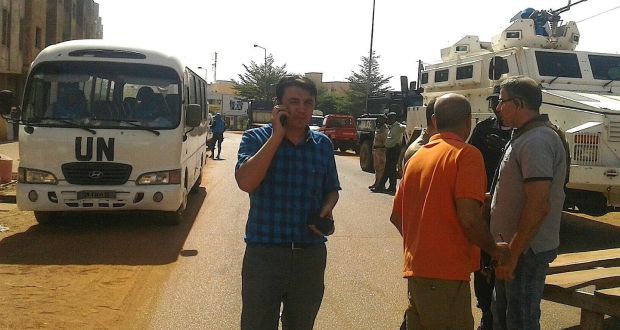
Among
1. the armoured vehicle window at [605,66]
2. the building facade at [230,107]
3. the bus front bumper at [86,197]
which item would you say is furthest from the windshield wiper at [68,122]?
the building facade at [230,107]

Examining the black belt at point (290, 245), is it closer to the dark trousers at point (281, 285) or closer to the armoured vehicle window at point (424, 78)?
the dark trousers at point (281, 285)

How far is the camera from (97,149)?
8516mm

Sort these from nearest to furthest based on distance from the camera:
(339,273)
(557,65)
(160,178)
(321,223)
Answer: (321,223)
(339,273)
(160,178)
(557,65)

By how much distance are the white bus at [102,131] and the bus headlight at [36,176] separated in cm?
1

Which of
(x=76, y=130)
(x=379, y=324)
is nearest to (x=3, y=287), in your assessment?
(x=76, y=130)

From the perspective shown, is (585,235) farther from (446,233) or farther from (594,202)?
(446,233)

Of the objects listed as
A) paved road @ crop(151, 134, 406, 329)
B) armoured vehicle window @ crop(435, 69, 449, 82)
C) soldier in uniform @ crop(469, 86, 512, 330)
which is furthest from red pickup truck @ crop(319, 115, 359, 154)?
soldier in uniform @ crop(469, 86, 512, 330)

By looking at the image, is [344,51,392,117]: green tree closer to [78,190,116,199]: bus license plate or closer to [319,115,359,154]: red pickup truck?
[319,115,359,154]: red pickup truck

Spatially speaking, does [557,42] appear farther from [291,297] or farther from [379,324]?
[291,297]

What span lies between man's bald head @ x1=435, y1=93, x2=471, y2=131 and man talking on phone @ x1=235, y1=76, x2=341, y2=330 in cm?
65

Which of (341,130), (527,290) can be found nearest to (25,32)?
(341,130)

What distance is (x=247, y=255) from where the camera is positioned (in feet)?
10.8

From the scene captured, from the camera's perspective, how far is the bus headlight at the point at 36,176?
8.52m

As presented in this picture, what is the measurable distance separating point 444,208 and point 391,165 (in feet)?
39.5
